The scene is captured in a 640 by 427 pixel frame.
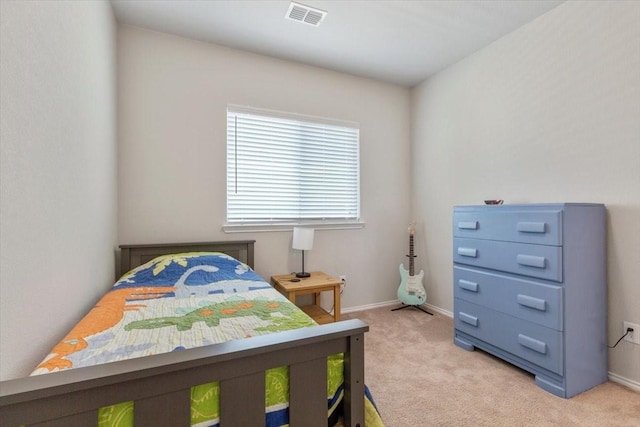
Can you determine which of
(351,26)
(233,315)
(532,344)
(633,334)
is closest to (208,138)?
(351,26)

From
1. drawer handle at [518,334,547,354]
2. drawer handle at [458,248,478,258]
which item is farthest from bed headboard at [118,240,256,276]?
drawer handle at [518,334,547,354]

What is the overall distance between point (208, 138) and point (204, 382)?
2.34 m

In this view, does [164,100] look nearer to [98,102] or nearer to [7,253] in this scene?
[98,102]

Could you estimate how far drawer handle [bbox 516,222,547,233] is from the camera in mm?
1808

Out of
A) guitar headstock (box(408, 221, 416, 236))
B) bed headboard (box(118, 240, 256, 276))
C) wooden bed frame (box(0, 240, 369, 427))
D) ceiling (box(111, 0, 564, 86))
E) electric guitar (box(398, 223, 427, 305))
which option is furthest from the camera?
guitar headstock (box(408, 221, 416, 236))

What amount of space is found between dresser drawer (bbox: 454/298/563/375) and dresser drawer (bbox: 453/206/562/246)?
54 centimetres

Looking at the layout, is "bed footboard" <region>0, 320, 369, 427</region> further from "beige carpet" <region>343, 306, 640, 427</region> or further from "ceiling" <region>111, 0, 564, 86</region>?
"ceiling" <region>111, 0, 564, 86</region>

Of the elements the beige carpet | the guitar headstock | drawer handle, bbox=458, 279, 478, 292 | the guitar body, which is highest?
the guitar headstock

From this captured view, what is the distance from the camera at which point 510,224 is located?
201 centimetres

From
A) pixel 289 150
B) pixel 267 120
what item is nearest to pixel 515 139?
pixel 289 150

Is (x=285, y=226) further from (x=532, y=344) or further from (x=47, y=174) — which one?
(x=532, y=344)

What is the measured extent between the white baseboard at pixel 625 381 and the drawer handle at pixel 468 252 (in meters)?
1.05

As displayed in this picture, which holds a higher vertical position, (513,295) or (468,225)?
(468,225)

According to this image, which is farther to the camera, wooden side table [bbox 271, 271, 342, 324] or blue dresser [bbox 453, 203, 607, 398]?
wooden side table [bbox 271, 271, 342, 324]
